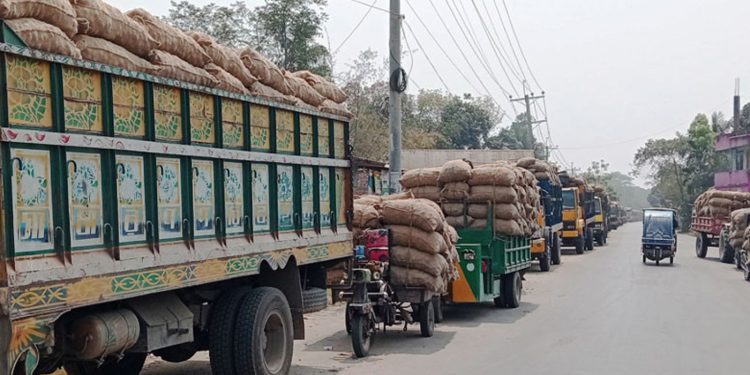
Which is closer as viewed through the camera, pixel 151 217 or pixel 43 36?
pixel 43 36

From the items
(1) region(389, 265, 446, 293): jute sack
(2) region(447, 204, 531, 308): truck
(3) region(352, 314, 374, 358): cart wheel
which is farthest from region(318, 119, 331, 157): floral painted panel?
(2) region(447, 204, 531, 308): truck

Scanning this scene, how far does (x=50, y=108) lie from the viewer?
5.27 metres

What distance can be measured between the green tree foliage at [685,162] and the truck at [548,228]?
140ft

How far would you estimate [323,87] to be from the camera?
31.0 feet

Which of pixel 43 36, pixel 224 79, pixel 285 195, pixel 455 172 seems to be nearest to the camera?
pixel 43 36

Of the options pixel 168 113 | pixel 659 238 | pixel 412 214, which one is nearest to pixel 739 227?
pixel 659 238

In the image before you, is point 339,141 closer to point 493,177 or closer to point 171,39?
point 171,39

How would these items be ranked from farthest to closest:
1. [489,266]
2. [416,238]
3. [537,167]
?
[537,167] < [489,266] < [416,238]

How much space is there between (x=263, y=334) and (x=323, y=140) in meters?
2.34

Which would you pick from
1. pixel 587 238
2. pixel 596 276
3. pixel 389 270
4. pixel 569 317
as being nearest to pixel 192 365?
pixel 389 270

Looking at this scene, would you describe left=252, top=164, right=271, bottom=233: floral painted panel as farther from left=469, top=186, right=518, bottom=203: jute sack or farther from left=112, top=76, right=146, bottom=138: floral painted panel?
left=469, top=186, right=518, bottom=203: jute sack

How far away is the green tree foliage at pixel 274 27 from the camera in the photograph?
29109 mm

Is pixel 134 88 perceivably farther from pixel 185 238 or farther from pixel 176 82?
pixel 185 238

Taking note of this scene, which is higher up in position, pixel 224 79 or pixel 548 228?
pixel 224 79
